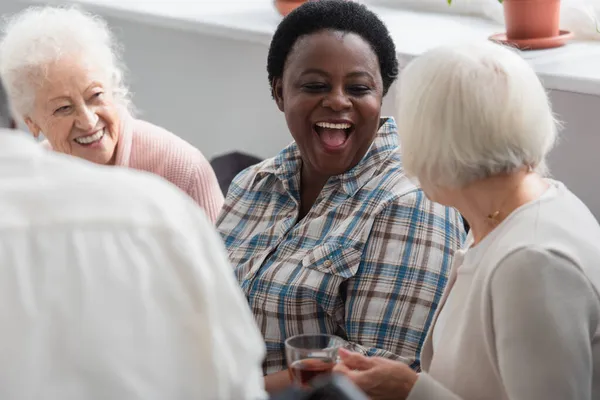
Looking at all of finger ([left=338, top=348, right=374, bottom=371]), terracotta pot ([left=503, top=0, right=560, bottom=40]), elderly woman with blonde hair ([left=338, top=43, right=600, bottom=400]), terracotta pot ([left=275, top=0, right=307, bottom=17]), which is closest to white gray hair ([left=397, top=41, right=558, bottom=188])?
elderly woman with blonde hair ([left=338, top=43, right=600, bottom=400])

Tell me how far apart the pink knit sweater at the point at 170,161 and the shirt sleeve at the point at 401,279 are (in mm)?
808

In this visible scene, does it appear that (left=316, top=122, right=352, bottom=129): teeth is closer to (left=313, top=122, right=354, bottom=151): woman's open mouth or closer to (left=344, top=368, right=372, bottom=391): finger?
(left=313, top=122, right=354, bottom=151): woman's open mouth

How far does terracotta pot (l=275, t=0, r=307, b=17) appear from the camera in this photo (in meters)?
3.04

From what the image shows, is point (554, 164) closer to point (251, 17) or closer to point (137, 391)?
point (251, 17)

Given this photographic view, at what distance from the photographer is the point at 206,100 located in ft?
11.6

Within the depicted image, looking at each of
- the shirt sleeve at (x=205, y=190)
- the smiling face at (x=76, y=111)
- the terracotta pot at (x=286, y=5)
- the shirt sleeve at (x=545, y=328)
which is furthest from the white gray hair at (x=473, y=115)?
the terracotta pot at (x=286, y=5)

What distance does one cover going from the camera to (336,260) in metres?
1.83

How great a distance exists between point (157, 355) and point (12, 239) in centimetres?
15

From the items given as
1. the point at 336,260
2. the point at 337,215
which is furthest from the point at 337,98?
the point at 336,260

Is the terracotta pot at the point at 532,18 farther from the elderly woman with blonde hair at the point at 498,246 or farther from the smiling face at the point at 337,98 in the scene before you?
the elderly woman with blonde hair at the point at 498,246

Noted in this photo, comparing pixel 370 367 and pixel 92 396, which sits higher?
pixel 92 396

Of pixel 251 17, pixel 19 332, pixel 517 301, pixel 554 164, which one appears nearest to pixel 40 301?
pixel 19 332

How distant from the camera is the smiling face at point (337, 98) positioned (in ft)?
6.47

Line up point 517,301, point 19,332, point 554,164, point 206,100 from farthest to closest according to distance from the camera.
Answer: point 206,100 < point 554,164 < point 517,301 < point 19,332
